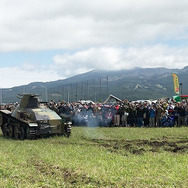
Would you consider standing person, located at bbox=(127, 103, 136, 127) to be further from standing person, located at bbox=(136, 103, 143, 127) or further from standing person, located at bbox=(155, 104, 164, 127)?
standing person, located at bbox=(155, 104, 164, 127)

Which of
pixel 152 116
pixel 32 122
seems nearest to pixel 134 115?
pixel 152 116

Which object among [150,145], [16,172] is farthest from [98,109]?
[16,172]

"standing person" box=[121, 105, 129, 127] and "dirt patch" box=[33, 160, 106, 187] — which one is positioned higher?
"standing person" box=[121, 105, 129, 127]

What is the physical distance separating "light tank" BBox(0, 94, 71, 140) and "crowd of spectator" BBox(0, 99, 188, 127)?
11.9 ft

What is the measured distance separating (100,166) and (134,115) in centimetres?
1666

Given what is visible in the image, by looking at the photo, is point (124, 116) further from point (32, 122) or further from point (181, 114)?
point (32, 122)

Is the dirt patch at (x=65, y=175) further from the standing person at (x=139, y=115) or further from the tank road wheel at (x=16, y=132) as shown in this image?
the standing person at (x=139, y=115)

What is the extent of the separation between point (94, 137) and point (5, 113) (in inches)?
257

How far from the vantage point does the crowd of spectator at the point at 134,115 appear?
26422 millimetres

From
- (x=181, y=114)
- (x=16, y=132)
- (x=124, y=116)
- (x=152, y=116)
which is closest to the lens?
(x=16, y=132)

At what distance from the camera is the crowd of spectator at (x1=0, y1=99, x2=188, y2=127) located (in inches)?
1040

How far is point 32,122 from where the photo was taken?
20.7 m

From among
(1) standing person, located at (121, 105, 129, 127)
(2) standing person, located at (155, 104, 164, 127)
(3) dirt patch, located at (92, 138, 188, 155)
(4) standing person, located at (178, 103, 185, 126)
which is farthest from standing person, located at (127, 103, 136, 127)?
(3) dirt patch, located at (92, 138, 188, 155)

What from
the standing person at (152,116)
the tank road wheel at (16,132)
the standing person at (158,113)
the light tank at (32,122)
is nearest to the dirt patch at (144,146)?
the light tank at (32,122)
